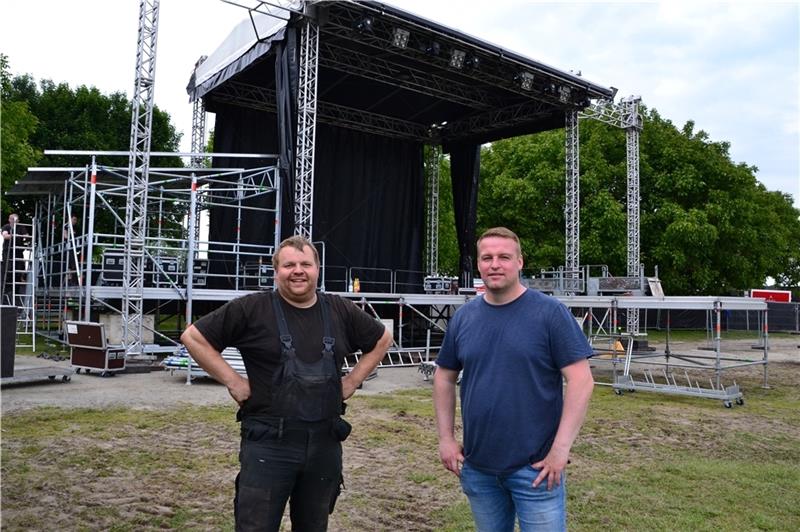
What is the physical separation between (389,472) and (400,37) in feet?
39.0

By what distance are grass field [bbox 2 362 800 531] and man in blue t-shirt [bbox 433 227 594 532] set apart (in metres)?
1.91

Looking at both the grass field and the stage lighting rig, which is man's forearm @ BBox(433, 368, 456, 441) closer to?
the grass field

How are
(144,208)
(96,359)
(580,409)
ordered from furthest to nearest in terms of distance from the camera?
(144,208) < (96,359) < (580,409)

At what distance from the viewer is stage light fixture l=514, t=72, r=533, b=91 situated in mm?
17344

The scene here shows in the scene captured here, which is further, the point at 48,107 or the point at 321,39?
the point at 48,107

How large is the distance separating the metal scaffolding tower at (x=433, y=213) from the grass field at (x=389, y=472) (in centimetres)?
1399

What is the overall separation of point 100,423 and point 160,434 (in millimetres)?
999

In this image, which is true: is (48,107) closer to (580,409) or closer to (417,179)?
(417,179)

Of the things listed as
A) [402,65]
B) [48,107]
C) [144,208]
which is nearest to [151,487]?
[144,208]

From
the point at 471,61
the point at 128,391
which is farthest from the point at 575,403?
the point at 471,61

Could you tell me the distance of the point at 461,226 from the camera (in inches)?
856

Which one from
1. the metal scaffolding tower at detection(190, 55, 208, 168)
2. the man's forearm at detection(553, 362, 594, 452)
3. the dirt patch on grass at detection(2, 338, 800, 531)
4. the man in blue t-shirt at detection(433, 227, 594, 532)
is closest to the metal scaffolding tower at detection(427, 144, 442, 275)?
the metal scaffolding tower at detection(190, 55, 208, 168)

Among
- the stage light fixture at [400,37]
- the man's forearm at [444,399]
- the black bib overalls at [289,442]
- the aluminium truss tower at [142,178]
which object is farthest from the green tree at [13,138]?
the man's forearm at [444,399]

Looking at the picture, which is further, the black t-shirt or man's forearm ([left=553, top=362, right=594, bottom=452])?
the black t-shirt
